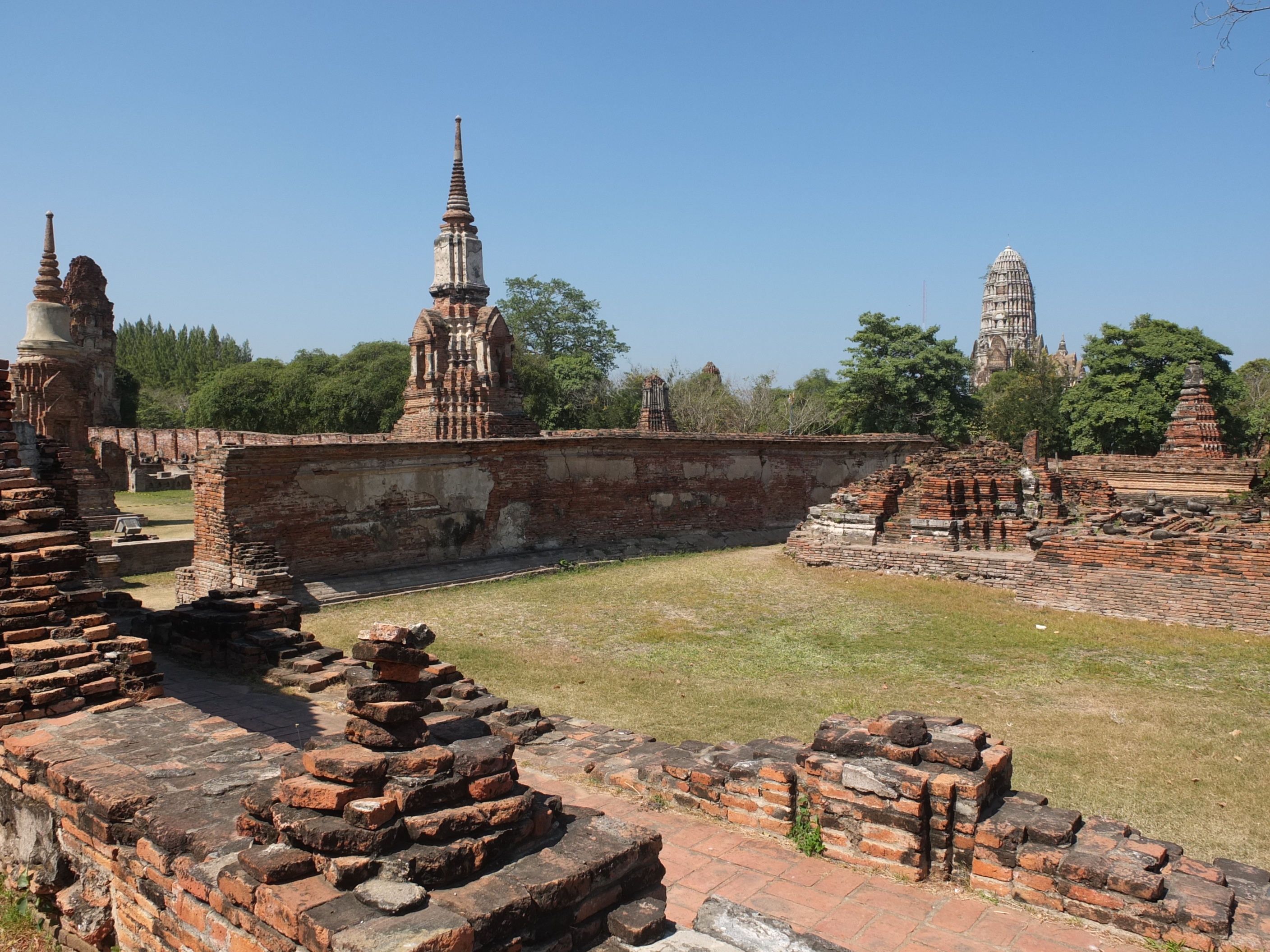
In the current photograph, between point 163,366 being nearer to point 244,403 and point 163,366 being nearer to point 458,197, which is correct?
point 244,403

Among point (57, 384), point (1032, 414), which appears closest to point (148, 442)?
point (57, 384)

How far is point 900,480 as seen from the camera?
45.5 ft

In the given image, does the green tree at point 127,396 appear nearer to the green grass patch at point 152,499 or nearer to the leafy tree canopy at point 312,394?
the leafy tree canopy at point 312,394

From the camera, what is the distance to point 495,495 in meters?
13.5

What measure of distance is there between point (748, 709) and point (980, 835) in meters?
2.94

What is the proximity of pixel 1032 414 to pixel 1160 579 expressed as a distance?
95.4ft

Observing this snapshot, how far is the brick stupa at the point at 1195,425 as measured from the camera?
20500 mm

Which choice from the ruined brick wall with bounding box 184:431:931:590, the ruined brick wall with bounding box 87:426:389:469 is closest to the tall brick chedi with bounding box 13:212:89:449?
the ruined brick wall with bounding box 87:426:389:469

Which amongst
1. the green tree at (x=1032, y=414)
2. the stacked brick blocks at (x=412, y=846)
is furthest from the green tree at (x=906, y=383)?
the stacked brick blocks at (x=412, y=846)

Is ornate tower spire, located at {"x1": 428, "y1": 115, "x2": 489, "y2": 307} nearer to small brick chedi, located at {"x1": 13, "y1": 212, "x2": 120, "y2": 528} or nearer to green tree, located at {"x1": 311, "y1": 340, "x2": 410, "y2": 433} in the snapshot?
small brick chedi, located at {"x1": 13, "y1": 212, "x2": 120, "y2": 528}

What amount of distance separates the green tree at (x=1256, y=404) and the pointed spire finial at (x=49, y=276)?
34501 millimetres

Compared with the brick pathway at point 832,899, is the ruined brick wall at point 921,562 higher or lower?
higher

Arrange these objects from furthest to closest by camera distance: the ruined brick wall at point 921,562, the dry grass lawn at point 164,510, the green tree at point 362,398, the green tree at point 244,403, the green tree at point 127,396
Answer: the green tree at point 127,396 < the green tree at point 244,403 < the green tree at point 362,398 < the dry grass lawn at point 164,510 < the ruined brick wall at point 921,562

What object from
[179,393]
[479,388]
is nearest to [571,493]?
[479,388]
